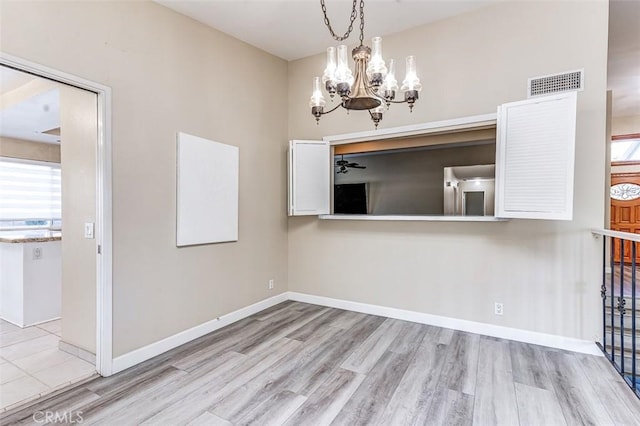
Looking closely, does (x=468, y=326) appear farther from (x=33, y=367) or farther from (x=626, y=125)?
(x=626, y=125)

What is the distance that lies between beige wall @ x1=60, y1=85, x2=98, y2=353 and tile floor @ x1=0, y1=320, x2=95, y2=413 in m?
0.16

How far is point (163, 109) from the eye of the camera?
2.84 metres

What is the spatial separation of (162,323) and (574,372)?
344 centimetres

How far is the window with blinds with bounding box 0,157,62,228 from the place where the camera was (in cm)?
577

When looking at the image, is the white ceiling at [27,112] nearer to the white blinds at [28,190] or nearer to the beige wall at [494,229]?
the white blinds at [28,190]

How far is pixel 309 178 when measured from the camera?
3.95 m

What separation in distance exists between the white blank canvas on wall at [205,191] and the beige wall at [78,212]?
673 millimetres

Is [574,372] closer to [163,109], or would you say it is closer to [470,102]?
[470,102]

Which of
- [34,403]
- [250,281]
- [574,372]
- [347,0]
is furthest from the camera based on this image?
[250,281]

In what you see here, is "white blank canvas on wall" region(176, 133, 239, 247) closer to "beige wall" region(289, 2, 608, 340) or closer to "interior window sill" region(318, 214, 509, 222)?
"interior window sill" region(318, 214, 509, 222)

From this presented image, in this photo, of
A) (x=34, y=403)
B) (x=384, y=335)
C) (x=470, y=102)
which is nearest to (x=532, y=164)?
(x=470, y=102)

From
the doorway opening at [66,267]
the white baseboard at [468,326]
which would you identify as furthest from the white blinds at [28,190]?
the white baseboard at [468,326]

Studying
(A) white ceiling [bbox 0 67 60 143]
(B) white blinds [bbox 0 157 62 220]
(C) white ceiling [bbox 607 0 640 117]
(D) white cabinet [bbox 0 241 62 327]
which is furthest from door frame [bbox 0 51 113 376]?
(B) white blinds [bbox 0 157 62 220]

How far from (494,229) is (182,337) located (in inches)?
127
